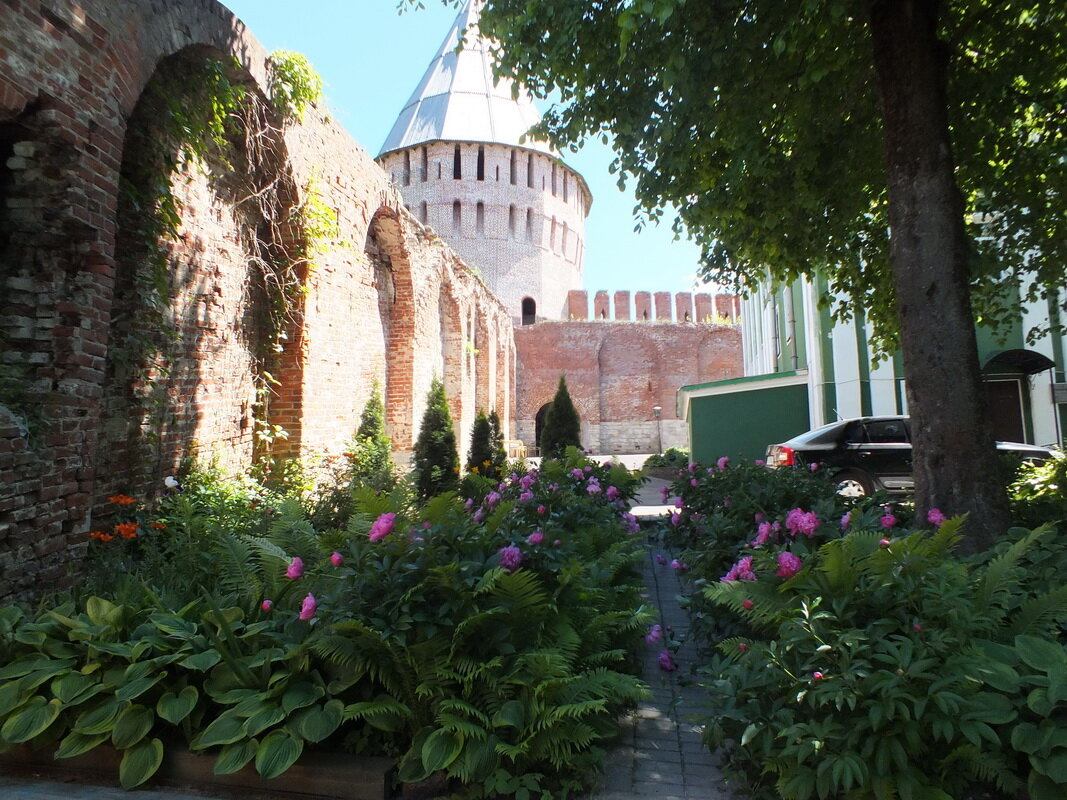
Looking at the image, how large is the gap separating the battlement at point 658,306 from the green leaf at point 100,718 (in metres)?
36.5

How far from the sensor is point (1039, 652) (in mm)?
2260

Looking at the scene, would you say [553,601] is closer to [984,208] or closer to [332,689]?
[332,689]

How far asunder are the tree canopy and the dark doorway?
3091 centimetres

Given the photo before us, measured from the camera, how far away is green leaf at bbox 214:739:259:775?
245cm

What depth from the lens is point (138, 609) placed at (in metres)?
3.12

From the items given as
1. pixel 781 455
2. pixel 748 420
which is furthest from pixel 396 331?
pixel 748 420

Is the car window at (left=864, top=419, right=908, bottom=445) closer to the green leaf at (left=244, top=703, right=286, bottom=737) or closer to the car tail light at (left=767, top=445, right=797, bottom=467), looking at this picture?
the car tail light at (left=767, top=445, right=797, bottom=467)

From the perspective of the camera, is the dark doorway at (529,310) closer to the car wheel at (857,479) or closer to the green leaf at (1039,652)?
the car wheel at (857,479)

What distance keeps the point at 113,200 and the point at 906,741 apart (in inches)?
204

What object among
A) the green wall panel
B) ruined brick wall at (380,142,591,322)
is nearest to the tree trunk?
the green wall panel

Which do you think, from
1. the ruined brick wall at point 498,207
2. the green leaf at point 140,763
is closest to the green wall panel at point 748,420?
the green leaf at point 140,763

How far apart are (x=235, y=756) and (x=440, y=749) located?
74cm

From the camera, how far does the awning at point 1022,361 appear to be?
1248 cm

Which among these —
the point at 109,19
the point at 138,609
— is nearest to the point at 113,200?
the point at 109,19
